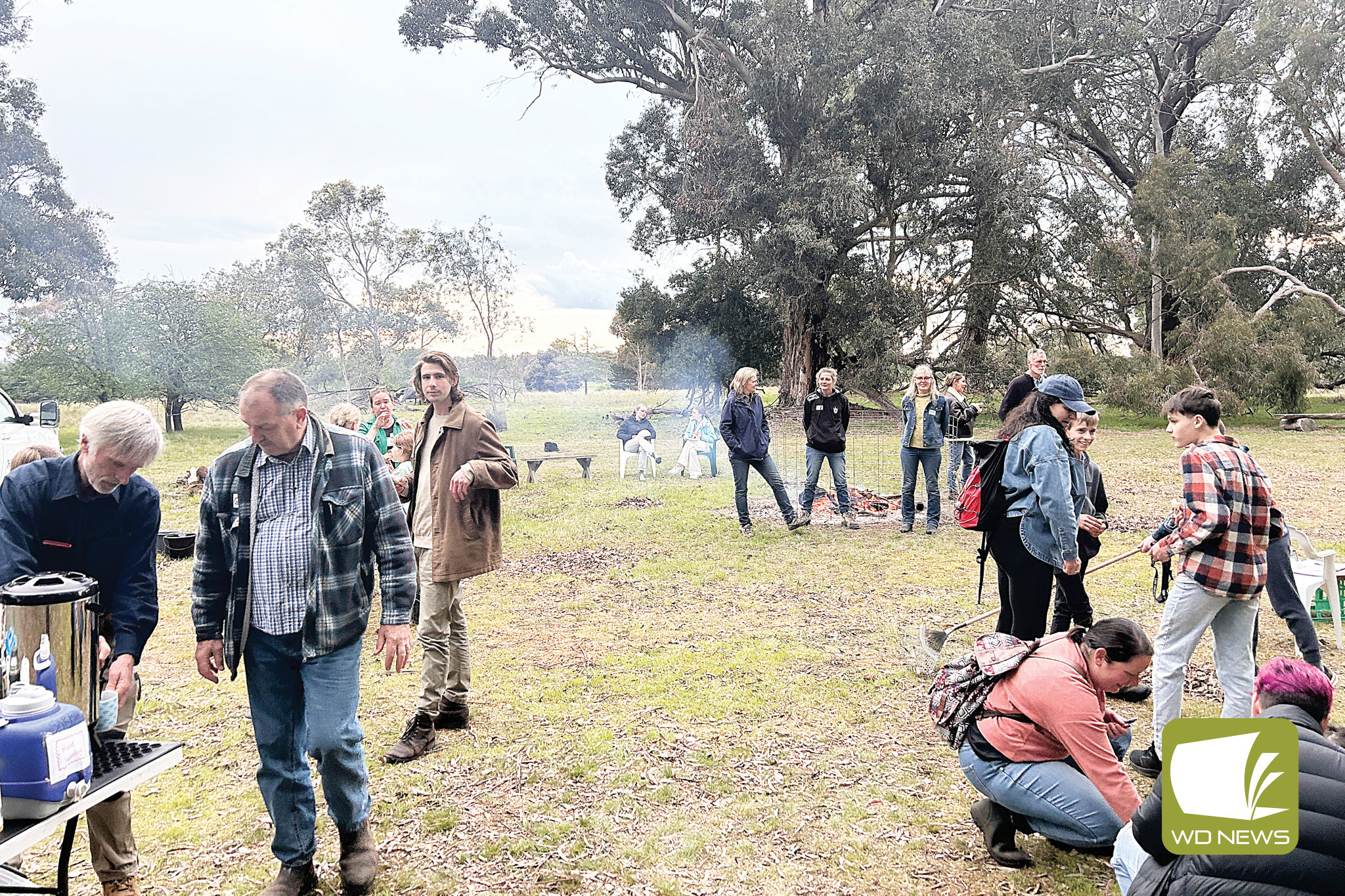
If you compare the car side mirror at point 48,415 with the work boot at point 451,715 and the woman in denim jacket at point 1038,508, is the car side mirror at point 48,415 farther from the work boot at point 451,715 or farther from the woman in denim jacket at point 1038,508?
the woman in denim jacket at point 1038,508

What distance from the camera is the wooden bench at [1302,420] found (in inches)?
742

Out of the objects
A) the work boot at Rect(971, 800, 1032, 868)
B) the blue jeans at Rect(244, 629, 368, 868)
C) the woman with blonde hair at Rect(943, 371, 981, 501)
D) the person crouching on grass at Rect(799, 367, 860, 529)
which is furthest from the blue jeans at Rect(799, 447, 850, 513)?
the blue jeans at Rect(244, 629, 368, 868)

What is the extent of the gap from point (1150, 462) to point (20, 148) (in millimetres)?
30059

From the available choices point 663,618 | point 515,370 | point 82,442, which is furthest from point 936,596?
point 515,370

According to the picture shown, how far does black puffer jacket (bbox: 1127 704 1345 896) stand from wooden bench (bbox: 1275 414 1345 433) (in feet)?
70.5

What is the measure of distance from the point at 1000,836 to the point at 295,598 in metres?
2.61

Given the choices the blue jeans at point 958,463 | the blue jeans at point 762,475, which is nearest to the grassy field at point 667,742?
the blue jeans at point 762,475

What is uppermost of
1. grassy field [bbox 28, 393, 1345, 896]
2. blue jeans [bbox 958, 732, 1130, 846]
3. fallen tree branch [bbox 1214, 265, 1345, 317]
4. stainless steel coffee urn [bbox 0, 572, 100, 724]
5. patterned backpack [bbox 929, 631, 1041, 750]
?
fallen tree branch [bbox 1214, 265, 1345, 317]

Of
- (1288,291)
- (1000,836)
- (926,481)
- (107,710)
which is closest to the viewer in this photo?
(107,710)

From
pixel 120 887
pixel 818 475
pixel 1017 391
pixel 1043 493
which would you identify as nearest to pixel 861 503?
pixel 818 475

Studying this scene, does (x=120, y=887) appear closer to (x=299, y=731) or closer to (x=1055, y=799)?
(x=299, y=731)

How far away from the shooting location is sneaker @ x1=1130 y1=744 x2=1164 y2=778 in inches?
137

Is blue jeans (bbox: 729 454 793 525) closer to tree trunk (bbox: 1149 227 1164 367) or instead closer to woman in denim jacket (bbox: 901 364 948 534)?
woman in denim jacket (bbox: 901 364 948 534)

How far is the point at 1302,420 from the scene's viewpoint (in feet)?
62.1
